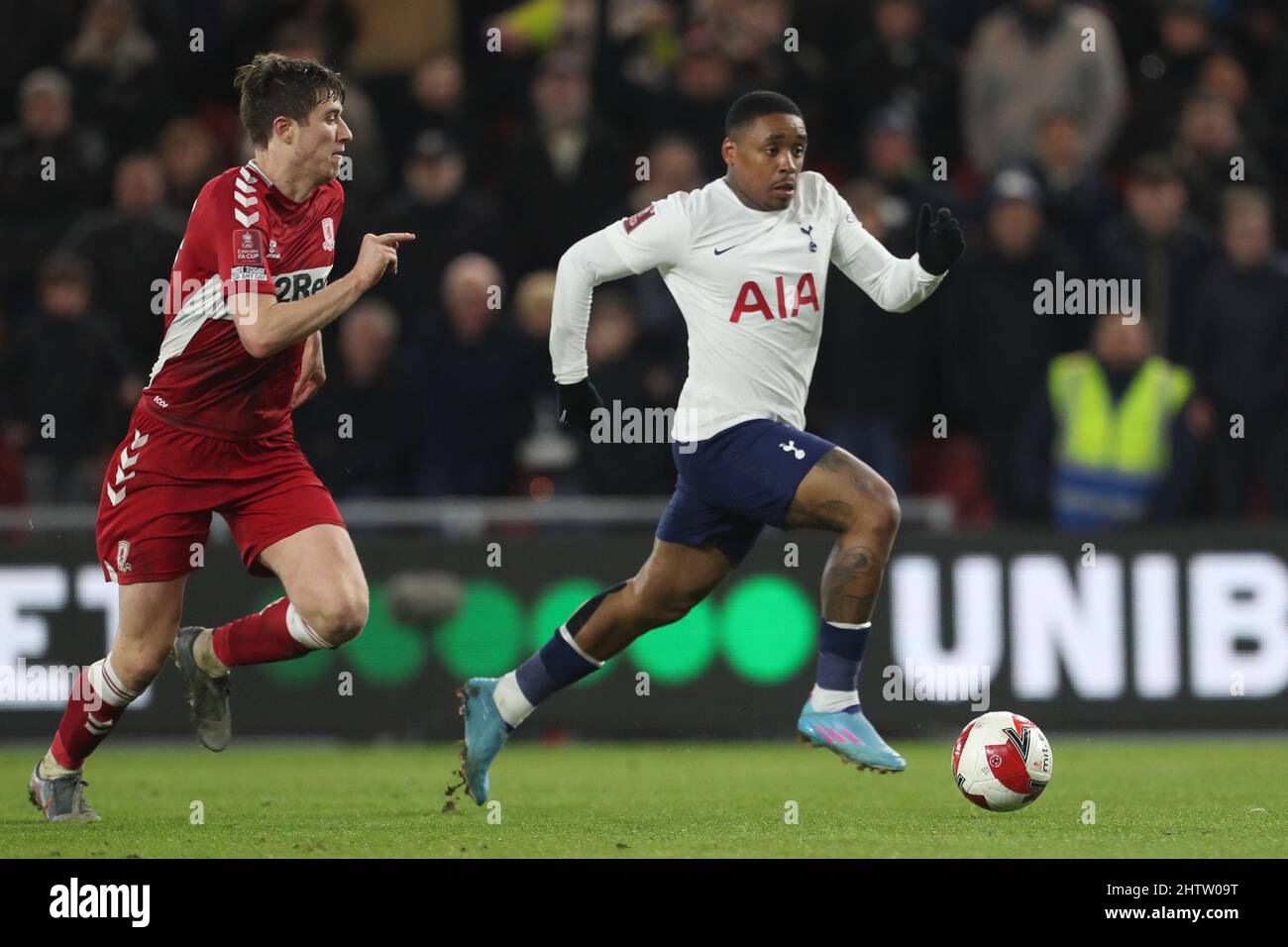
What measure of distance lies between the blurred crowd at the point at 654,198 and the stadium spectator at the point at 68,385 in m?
0.02

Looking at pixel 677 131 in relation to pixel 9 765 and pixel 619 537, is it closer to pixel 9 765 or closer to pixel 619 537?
pixel 619 537

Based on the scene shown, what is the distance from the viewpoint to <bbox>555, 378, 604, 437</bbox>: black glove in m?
8.03

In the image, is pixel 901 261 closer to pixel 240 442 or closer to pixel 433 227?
pixel 240 442

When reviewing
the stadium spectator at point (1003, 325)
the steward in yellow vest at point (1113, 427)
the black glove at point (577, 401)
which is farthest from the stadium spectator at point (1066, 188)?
the black glove at point (577, 401)

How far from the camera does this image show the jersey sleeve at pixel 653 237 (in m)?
8.09

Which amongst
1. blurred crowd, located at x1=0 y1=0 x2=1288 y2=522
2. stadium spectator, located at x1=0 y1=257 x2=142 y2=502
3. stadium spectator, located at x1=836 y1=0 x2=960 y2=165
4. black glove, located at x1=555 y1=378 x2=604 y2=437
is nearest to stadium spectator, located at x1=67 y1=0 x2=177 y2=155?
blurred crowd, located at x1=0 y1=0 x2=1288 y2=522

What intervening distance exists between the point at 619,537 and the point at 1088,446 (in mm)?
2829

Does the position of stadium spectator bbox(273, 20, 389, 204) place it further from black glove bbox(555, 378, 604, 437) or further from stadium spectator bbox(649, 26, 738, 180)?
black glove bbox(555, 378, 604, 437)

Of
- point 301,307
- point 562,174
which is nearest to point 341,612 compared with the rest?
point 301,307

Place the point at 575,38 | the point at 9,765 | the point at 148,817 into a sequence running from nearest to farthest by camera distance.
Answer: the point at 148,817 → the point at 9,765 → the point at 575,38

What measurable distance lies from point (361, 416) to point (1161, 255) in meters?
4.94

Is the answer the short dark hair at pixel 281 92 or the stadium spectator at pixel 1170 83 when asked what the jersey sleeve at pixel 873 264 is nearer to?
the short dark hair at pixel 281 92

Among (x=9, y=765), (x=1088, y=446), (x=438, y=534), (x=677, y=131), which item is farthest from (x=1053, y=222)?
(x=9, y=765)

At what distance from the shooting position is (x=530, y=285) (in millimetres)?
12648
